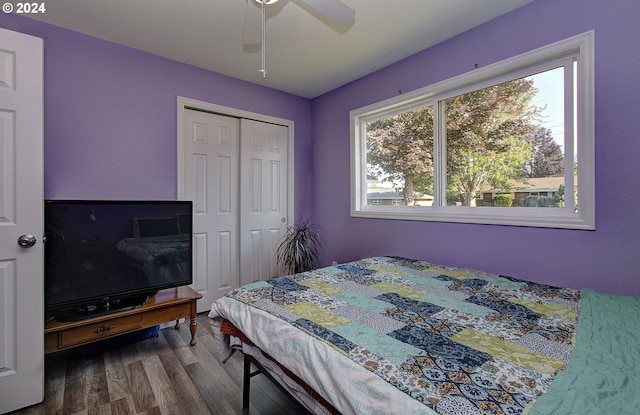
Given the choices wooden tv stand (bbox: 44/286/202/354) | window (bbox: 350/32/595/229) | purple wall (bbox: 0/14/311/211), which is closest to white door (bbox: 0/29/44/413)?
wooden tv stand (bbox: 44/286/202/354)

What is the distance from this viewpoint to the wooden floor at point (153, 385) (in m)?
1.63

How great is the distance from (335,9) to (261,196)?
7.21ft

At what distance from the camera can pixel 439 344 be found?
3.43 feet

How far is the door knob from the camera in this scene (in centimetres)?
162

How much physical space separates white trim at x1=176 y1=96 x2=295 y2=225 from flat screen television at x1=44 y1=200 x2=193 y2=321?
21.8 inches

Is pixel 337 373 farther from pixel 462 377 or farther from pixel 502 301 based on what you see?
pixel 502 301

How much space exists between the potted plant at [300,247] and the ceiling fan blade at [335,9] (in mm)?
2212

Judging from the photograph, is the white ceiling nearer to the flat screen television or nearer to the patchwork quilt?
the flat screen television

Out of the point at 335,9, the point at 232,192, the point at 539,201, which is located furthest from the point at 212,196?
the point at 539,201

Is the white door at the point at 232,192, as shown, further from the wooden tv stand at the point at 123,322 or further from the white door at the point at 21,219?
the white door at the point at 21,219

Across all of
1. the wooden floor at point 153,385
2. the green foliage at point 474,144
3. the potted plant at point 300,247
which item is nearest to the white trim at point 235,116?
the potted plant at point 300,247

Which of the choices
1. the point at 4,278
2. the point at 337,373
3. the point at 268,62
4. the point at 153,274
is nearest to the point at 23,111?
the point at 4,278

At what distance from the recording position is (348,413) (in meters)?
0.86

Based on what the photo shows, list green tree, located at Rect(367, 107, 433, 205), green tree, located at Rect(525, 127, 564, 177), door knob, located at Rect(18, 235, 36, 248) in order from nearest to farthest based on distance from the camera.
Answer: door knob, located at Rect(18, 235, 36, 248) → green tree, located at Rect(525, 127, 564, 177) → green tree, located at Rect(367, 107, 433, 205)
